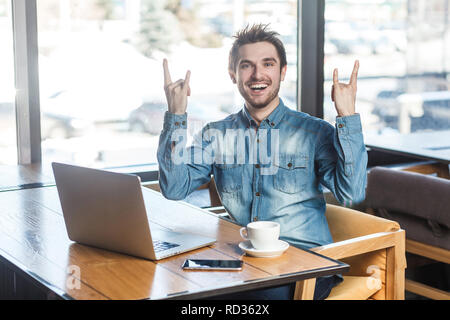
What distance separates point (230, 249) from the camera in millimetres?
1846

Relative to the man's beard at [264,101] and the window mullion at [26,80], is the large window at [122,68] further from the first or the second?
the man's beard at [264,101]

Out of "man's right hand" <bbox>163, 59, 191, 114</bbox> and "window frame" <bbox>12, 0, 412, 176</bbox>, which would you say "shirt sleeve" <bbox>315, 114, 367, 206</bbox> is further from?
"window frame" <bbox>12, 0, 412, 176</bbox>

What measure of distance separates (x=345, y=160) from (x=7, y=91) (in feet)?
6.16

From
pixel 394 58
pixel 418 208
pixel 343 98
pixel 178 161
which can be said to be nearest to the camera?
pixel 343 98

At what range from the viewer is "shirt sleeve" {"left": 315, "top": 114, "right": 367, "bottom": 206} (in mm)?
2086

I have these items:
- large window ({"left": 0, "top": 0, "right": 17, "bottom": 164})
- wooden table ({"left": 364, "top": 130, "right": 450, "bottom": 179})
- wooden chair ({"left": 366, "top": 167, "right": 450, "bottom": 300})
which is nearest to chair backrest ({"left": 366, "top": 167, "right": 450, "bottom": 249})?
wooden chair ({"left": 366, "top": 167, "right": 450, "bottom": 300})

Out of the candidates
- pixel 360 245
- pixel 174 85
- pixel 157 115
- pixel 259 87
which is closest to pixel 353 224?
pixel 360 245

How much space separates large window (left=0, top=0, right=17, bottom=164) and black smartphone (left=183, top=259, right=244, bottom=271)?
1.88m

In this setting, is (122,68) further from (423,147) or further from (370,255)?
(370,255)

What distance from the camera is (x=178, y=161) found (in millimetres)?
2246

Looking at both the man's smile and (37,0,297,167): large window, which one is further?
(37,0,297,167): large window
